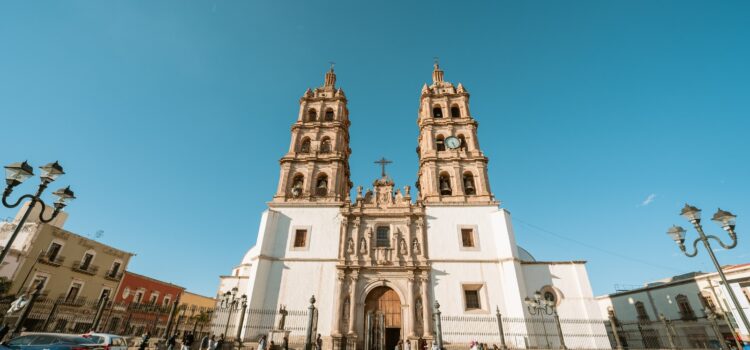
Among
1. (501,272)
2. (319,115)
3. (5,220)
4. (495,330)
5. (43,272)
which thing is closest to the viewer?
(495,330)


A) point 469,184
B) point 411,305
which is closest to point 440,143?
point 469,184

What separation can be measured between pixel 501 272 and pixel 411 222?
6105 millimetres

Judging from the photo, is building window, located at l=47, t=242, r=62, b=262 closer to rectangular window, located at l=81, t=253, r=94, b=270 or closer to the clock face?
rectangular window, located at l=81, t=253, r=94, b=270

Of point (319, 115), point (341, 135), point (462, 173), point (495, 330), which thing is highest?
point (319, 115)

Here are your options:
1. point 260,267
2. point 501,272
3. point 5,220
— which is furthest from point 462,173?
point 5,220

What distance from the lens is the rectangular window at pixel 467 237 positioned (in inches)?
784

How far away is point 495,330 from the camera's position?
17.0 meters

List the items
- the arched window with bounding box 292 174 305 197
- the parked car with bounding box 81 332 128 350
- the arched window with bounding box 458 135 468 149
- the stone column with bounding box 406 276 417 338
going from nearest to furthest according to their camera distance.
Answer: the parked car with bounding box 81 332 128 350
the stone column with bounding box 406 276 417 338
the arched window with bounding box 292 174 305 197
the arched window with bounding box 458 135 468 149

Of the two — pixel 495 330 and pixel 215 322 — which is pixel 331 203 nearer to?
pixel 215 322

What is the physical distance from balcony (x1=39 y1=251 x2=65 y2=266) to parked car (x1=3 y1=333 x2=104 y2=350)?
1978cm

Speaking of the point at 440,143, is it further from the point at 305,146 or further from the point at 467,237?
the point at 305,146

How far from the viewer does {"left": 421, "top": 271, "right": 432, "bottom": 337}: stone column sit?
17.1 m

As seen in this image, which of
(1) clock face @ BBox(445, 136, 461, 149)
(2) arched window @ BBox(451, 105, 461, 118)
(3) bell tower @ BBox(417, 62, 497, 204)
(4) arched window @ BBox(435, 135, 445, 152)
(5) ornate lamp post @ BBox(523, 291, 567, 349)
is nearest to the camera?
(5) ornate lamp post @ BBox(523, 291, 567, 349)

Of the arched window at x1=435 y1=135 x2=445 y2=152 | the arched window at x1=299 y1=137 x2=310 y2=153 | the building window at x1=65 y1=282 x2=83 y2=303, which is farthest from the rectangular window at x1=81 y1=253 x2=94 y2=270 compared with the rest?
the arched window at x1=435 y1=135 x2=445 y2=152
